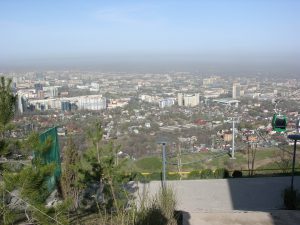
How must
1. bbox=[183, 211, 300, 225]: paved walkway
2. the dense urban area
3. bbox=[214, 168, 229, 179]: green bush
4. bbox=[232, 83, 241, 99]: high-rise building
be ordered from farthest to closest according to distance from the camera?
bbox=[232, 83, 241, 99]: high-rise building, the dense urban area, bbox=[214, 168, 229, 179]: green bush, bbox=[183, 211, 300, 225]: paved walkway

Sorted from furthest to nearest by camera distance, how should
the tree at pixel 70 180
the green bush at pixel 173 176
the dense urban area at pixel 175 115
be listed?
the dense urban area at pixel 175 115
the green bush at pixel 173 176
the tree at pixel 70 180

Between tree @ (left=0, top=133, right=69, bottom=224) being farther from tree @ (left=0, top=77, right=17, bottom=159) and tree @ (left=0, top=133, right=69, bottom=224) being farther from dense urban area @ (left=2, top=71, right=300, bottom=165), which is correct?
dense urban area @ (left=2, top=71, right=300, bottom=165)

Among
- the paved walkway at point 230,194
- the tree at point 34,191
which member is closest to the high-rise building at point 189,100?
the paved walkway at point 230,194

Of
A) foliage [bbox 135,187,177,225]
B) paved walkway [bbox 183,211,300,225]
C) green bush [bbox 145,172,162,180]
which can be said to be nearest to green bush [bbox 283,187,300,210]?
paved walkway [bbox 183,211,300,225]

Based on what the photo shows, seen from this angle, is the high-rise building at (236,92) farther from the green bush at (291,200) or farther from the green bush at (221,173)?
the green bush at (291,200)

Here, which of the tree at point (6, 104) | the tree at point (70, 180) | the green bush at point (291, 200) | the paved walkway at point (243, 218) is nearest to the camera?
the tree at point (6, 104)

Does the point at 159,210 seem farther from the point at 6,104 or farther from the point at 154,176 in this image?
the point at 154,176

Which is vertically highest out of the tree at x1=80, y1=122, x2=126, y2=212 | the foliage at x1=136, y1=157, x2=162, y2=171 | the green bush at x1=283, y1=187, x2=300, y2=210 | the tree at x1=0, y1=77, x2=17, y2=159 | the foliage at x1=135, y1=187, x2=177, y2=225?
the tree at x1=0, y1=77, x2=17, y2=159

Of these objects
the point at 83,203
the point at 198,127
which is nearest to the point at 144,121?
the point at 198,127

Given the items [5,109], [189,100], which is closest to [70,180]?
[5,109]

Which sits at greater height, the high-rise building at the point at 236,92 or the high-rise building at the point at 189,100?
the high-rise building at the point at 236,92

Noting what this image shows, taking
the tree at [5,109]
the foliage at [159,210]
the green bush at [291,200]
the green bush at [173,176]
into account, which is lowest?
the green bush at [173,176]

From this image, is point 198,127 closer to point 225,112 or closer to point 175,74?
point 225,112

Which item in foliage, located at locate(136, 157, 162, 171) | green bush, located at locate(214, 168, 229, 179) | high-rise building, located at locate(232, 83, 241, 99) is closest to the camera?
green bush, located at locate(214, 168, 229, 179)
